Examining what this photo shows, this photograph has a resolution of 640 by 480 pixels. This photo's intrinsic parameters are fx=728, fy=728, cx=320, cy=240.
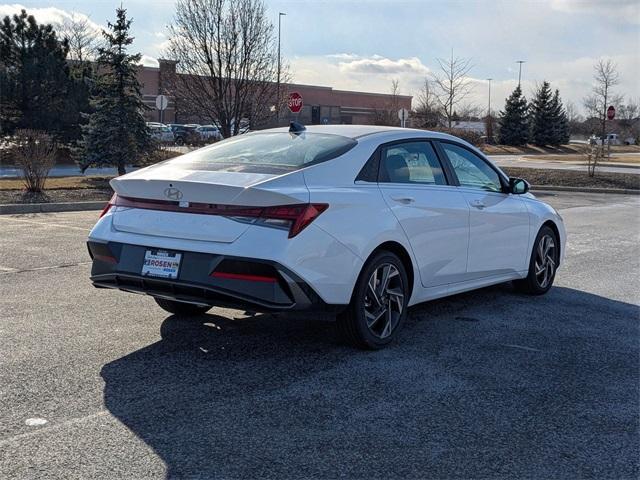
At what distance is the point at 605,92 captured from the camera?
62.8 m

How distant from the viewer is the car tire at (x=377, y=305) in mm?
5055

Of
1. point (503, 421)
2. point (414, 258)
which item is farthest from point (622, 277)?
point (503, 421)

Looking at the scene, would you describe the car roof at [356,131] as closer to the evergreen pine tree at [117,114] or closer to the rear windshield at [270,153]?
the rear windshield at [270,153]

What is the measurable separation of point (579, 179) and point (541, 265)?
20537 millimetres

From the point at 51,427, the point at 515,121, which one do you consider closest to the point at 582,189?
the point at 51,427

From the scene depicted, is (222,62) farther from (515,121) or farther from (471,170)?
(515,121)

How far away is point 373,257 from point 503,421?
157cm

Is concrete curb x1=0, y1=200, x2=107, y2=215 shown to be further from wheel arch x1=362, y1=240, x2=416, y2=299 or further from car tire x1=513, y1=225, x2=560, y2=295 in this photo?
wheel arch x1=362, y1=240, x2=416, y2=299

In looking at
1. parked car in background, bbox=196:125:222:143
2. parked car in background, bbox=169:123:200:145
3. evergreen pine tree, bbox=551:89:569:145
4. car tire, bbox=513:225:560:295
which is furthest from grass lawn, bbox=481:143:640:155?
car tire, bbox=513:225:560:295

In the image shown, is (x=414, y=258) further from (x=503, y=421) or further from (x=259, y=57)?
(x=259, y=57)

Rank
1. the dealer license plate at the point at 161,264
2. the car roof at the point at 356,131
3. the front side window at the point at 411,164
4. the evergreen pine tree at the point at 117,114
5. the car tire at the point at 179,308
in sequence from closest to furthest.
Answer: the dealer license plate at the point at 161,264 → the front side window at the point at 411,164 → the car roof at the point at 356,131 → the car tire at the point at 179,308 → the evergreen pine tree at the point at 117,114

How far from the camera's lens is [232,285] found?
4.53m

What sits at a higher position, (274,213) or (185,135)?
(185,135)

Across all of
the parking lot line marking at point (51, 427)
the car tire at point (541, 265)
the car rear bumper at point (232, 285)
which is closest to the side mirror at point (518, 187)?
the car tire at point (541, 265)
